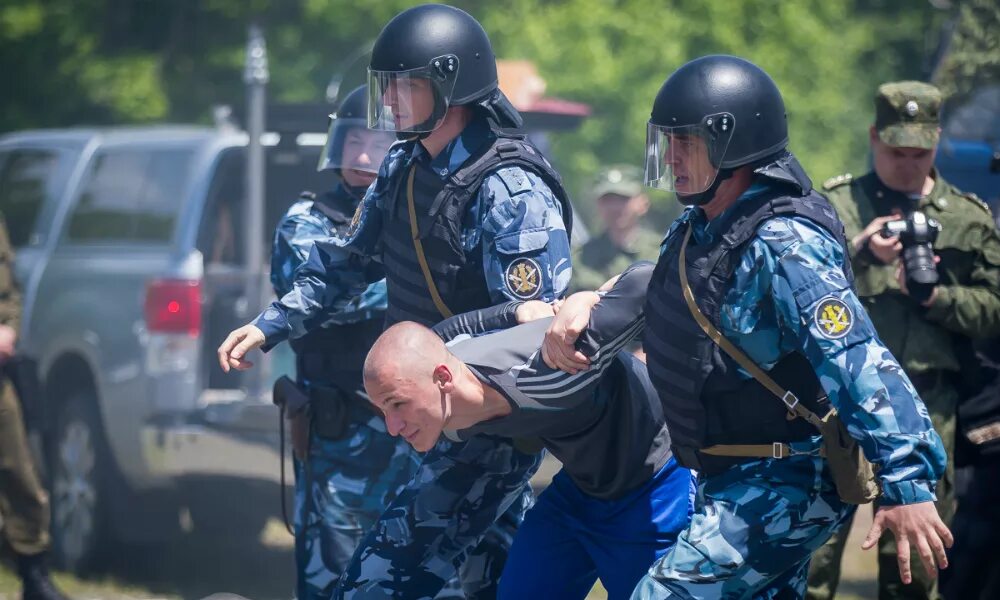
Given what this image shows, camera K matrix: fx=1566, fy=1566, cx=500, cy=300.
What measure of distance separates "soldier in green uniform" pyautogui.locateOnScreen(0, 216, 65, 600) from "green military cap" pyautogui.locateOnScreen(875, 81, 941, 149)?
11.7ft

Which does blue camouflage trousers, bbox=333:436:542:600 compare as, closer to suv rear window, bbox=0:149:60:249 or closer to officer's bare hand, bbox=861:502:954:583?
officer's bare hand, bbox=861:502:954:583

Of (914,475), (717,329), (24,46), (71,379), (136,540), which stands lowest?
(136,540)

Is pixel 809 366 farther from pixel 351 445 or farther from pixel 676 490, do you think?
pixel 351 445

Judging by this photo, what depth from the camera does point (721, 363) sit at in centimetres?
350

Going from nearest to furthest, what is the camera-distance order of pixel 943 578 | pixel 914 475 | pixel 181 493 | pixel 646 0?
pixel 914 475 → pixel 943 578 → pixel 181 493 → pixel 646 0

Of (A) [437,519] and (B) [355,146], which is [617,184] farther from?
(A) [437,519]

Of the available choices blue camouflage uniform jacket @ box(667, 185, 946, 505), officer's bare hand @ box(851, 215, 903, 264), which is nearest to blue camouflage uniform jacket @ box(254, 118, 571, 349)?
blue camouflage uniform jacket @ box(667, 185, 946, 505)

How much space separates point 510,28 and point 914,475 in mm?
15083

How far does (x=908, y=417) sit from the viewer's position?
3213 mm

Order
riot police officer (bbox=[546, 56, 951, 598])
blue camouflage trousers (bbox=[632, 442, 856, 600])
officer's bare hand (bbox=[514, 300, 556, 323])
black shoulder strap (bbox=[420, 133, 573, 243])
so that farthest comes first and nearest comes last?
black shoulder strap (bbox=[420, 133, 573, 243]), officer's bare hand (bbox=[514, 300, 556, 323]), blue camouflage trousers (bbox=[632, 442, 856, 600]), riot police officer (bbox=[546, 56, 951, 598])

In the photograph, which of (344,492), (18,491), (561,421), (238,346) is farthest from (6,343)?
(561,421)

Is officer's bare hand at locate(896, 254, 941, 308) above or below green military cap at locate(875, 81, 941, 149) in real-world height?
below

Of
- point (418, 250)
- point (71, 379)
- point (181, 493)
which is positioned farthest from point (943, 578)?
point (71, 379)

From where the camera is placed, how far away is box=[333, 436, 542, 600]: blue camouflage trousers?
395 centimetres
